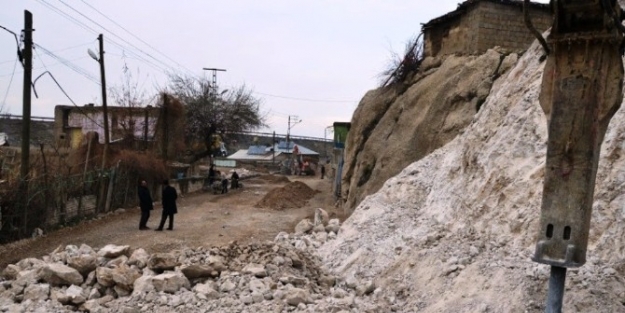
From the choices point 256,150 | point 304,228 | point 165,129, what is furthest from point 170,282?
point 256,150

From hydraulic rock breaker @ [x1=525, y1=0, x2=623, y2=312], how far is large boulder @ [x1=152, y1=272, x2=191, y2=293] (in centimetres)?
492

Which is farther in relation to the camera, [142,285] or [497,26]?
[497,26]

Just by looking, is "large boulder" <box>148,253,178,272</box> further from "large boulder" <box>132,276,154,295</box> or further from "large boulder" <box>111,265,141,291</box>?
"large boulder" <box>132,276,154,295</box>

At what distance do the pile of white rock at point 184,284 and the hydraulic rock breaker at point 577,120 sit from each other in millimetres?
2651

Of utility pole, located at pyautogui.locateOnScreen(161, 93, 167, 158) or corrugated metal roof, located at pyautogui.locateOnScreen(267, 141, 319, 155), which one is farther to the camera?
corrugated metal roof, located at pyautogui.locateOnScreen(267, 141, 319, 155)

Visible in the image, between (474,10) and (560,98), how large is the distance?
10.4 metres

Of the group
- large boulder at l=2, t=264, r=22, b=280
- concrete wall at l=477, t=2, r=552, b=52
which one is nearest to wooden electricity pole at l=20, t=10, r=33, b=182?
large boulder at l=2, t=264, r=22, b=280

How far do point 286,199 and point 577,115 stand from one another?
16406 mm

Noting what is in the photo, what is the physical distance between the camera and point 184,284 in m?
7.55

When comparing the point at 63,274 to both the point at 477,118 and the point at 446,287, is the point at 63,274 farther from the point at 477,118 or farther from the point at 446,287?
the point at 477,118

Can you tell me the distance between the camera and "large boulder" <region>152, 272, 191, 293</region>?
7414 mm

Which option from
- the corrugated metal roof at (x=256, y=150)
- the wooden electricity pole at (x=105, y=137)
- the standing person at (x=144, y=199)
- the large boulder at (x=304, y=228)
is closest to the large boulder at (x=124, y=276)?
the large boulder at (x=304, y=228)

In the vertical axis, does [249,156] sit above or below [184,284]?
below

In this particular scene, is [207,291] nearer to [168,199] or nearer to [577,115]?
[577,115]
